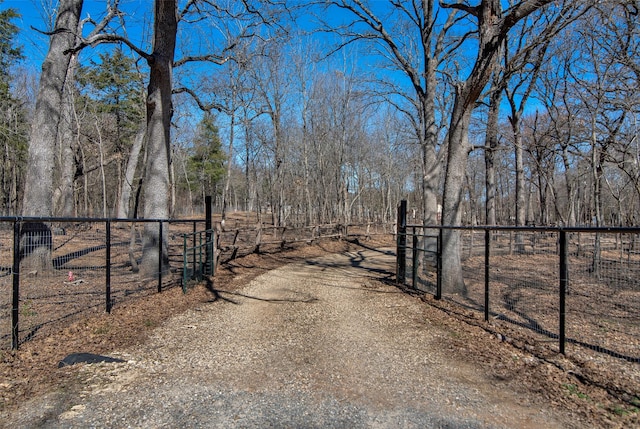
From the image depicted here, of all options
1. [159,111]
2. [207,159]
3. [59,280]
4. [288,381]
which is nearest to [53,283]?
[59,280]

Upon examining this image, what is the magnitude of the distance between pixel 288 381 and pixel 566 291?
4.61 meters

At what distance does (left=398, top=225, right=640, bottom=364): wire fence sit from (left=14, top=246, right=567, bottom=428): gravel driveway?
1.44 m

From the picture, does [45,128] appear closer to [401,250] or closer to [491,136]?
[401,250]

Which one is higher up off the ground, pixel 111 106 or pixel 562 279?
pixel 111 106

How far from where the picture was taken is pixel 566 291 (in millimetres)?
5805

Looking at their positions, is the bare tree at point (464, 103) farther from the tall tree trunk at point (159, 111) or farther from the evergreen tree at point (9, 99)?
the evergreen tree at point (9, 99)

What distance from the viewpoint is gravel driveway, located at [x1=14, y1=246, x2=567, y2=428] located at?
9.73 feet

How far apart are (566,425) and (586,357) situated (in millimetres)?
1934

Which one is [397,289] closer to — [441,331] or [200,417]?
[441,331]

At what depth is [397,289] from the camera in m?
8.54

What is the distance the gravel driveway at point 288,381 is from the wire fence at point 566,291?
1444 millimetres

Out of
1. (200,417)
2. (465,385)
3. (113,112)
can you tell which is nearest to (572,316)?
(465,385)

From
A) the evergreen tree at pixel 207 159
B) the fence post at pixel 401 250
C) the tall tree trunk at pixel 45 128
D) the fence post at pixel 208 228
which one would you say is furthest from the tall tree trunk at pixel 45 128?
the evergreen tree at pixel 207 159

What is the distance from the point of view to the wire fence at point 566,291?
4.68m
